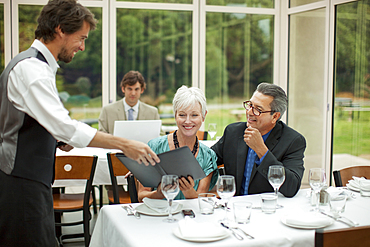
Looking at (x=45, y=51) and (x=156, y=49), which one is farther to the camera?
(x=156, y=49)

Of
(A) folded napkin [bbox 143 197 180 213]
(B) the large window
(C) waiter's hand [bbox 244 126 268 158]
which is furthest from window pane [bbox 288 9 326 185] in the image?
(A) folded napkin [bbox 143 197 180 213]

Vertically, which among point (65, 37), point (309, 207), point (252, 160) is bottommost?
point (309, 207)

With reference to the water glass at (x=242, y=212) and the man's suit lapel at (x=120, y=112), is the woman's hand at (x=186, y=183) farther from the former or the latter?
the man's suit lapel at (x=120, y=112)

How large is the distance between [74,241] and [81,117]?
258 centimetres

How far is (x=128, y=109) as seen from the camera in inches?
183

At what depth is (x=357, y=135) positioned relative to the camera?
487cm

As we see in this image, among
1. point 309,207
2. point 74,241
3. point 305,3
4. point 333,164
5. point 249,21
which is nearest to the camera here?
point 309,207

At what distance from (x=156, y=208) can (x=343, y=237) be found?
0.83m

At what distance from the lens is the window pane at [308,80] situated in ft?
17.7

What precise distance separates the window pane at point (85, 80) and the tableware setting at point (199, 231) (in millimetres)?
4472

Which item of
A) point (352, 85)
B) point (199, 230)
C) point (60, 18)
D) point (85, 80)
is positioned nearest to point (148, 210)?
point (199, 230)

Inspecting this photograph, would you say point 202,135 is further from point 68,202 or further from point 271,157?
point 271,157

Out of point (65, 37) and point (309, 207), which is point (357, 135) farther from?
point (65, 37)

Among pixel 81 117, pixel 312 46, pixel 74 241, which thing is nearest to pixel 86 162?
pixel 74 241
